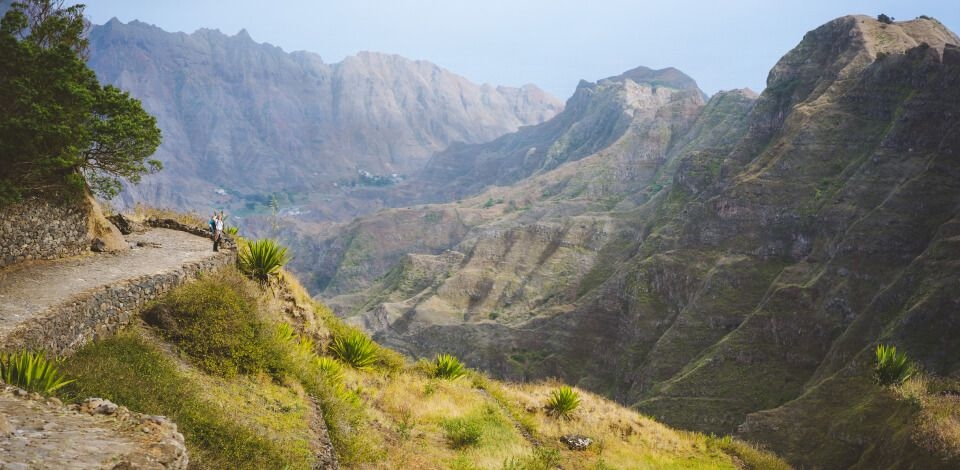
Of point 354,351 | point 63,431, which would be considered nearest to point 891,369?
point 354,351

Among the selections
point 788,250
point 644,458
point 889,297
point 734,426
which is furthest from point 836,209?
point 644,458

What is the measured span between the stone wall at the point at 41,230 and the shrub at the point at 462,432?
9.83m

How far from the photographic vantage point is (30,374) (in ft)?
26.0

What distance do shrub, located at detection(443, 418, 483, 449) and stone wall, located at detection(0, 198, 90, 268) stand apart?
983cm

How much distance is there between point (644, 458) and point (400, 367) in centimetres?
784

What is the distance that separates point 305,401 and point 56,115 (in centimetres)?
809

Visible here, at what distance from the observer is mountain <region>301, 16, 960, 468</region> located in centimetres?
5809

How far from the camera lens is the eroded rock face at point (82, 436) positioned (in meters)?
6.11

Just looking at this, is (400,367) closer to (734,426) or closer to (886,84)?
(734,426)

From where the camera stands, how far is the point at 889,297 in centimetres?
6575

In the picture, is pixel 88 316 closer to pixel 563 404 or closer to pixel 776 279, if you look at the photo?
pixel 563 404

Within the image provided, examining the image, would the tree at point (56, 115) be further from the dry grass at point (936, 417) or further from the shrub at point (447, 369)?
the dry grass at point (936, 417)

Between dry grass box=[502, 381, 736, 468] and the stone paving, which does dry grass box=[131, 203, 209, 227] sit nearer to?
the stone paving

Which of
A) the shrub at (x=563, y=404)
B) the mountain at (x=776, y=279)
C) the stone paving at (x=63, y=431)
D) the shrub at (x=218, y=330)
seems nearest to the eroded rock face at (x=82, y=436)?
the stone paving at (x=63, y=431)
